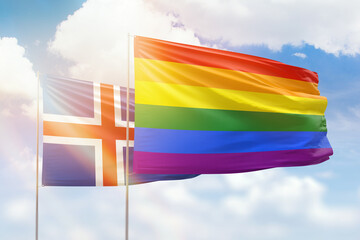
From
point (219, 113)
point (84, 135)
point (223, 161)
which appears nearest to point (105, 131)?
point (84, 135)

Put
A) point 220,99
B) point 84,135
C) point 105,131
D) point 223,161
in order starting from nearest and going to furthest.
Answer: point 223,161
point 220,99
point 84,135
point 105,131

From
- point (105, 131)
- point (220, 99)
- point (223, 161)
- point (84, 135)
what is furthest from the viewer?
point (105, 131)

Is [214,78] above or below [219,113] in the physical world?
above

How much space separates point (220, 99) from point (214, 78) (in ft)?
1.25

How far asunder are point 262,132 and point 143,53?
103 inches

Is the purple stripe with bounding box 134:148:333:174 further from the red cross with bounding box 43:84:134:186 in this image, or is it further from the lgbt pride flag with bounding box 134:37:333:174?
the red cross with bounding box 43:84:134:186

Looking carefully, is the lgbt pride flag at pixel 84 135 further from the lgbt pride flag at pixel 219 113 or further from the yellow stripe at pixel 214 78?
the yellow stripe at pixel 214 78

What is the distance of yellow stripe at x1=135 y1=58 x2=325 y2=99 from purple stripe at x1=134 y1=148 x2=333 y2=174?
1.17 m

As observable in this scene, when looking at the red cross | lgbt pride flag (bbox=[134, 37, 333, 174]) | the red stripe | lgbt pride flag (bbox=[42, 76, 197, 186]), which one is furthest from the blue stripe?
the red cross

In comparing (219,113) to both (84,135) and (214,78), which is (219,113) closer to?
(214,78)

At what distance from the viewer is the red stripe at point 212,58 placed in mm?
5871

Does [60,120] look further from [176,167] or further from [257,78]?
[257,78]

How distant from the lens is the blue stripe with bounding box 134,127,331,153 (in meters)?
5.68

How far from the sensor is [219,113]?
628 centimetres
